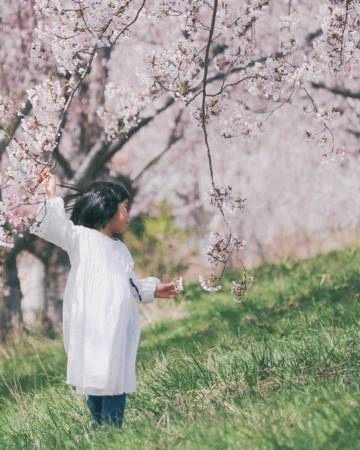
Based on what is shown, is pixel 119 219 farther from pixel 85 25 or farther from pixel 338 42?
pixel 338 42

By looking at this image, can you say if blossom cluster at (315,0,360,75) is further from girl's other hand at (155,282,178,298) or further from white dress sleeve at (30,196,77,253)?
white dress sleeve at (30,196,77,253)

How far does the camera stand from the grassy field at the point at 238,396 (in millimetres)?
4266

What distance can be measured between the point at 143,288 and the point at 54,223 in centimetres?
63

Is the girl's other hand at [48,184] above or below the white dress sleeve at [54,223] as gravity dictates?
above

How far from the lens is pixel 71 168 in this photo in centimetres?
1237

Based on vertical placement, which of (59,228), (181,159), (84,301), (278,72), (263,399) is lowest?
(263,399)

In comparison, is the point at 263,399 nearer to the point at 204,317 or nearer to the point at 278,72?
the point at 278,72

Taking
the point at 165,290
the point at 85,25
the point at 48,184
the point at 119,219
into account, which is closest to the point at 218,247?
the point at 165,290

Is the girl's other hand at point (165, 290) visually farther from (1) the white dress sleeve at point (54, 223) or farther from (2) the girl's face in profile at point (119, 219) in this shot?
(1) the white dress sleeve at point (54, 223)

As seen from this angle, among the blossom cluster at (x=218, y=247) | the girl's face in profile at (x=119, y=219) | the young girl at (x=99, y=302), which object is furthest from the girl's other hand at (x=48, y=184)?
the blossom cluster at (x=218, y=247)

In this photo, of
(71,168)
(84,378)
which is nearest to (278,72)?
(84,378)

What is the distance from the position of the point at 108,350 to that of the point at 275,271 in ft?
30.9

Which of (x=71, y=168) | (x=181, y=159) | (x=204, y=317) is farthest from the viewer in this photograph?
(x=181, y=159)

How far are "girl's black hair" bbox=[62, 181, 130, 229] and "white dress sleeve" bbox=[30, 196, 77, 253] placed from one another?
0.18m
